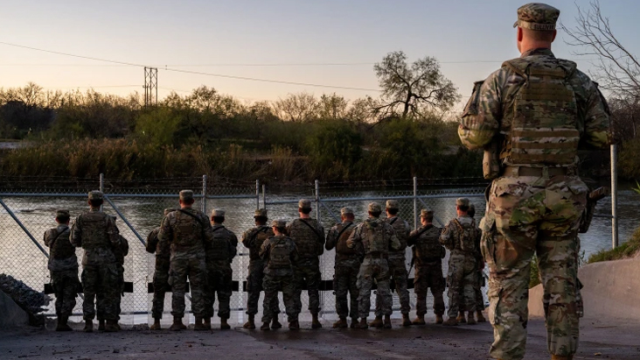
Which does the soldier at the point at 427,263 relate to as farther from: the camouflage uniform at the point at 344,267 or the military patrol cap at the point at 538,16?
the military patrol cap at the point at 538,16

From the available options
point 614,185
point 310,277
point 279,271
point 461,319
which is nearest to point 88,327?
point 279,271

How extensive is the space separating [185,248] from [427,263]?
136 inches

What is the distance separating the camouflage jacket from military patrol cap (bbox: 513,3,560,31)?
0.15 meters

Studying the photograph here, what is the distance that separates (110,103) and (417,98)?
24098 mm

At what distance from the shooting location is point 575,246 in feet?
16.0

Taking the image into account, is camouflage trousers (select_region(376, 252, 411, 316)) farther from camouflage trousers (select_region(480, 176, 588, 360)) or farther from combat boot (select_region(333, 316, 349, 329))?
camouflage trousers (select_region(480, 176, 588, 360))

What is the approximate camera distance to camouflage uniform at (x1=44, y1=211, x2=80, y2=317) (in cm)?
1087

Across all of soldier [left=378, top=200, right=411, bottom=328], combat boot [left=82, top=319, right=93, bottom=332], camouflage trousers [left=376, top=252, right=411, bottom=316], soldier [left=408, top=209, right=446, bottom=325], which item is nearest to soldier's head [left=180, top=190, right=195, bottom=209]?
combat boot [left=82, top=319, right=93, bottom=332]

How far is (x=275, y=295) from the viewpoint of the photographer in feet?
36.0

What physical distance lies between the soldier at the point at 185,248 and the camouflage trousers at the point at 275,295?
0.87 meters

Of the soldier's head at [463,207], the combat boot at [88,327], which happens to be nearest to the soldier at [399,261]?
the soldier's head at [463,207]

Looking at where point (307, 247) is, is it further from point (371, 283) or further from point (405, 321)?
point (405, 321)

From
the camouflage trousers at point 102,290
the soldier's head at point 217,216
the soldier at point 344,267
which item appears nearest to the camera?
the camouflage trousers at point 102,290

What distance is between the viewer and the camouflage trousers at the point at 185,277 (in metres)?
10.8
